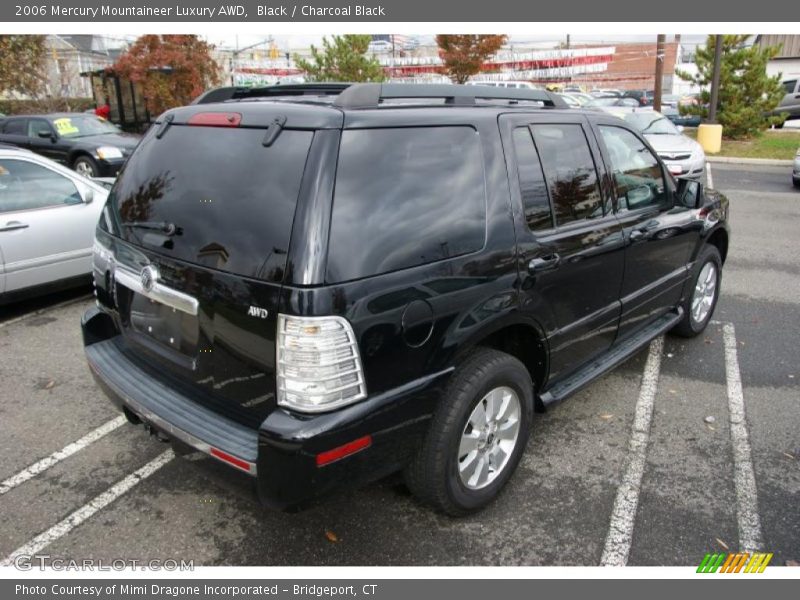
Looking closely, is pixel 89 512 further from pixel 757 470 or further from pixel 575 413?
pixel 757 470

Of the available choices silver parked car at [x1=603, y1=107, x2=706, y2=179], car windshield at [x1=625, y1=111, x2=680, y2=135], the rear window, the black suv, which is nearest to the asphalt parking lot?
the black suv

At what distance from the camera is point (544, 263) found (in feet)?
9.94

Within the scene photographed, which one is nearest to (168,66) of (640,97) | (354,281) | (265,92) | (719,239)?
(265,92)

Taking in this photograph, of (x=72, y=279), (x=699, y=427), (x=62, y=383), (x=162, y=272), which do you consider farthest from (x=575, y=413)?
(x=72, y=279)

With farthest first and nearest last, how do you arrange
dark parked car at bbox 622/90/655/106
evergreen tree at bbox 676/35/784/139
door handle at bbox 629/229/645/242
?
dark parked car at bbox 622/90/655/106
evergreen tree at bbox 676/35/784/139
door handle at bbox 629/229/645/242

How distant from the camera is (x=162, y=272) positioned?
2.65 m

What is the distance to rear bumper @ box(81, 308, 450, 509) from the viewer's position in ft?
7.37

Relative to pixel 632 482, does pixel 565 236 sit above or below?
above

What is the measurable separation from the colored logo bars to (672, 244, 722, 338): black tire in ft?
7.60

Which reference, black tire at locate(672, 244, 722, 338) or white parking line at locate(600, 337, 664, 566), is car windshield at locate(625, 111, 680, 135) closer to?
black tire at locate(672, 244, 722, 338)

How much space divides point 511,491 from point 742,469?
1.27 m

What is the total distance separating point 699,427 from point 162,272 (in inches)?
124

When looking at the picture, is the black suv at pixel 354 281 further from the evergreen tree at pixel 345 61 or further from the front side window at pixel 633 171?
the evergreen tree at pixel 345 61

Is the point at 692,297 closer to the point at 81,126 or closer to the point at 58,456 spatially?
the point at 58,456
